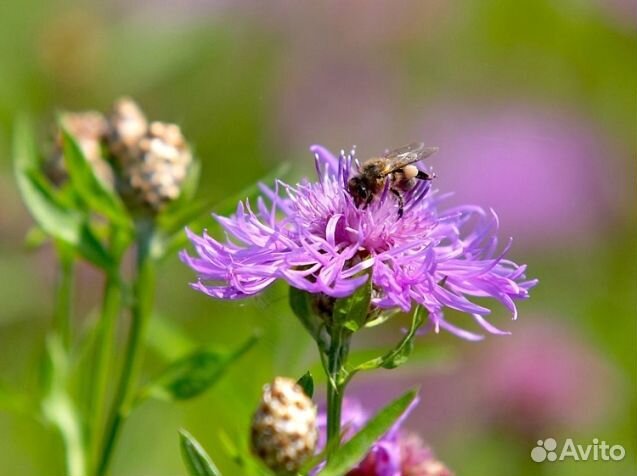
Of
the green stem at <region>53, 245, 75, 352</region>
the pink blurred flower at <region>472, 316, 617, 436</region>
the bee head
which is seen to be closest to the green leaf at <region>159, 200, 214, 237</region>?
the green stem at <region>53, 245, 75, 352</region>

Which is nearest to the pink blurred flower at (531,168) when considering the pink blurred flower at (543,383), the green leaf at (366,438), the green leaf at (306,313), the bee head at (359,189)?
the pink blurred flower at (543,383)

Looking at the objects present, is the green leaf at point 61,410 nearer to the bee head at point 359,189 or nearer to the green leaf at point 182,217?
the green leaf at point 182,217

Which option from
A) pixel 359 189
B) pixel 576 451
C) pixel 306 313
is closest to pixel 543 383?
pixel 576 451

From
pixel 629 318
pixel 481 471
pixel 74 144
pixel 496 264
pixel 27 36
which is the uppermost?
pixel 27 36

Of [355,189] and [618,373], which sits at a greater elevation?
[355,189]

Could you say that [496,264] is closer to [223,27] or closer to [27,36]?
[27,36]

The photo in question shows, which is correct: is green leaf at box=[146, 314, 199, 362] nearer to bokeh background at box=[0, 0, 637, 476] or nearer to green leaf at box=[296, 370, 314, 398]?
bokeh background at box=[0, 0, 637, 476]

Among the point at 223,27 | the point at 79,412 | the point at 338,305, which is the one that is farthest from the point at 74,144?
the point at 223,27
